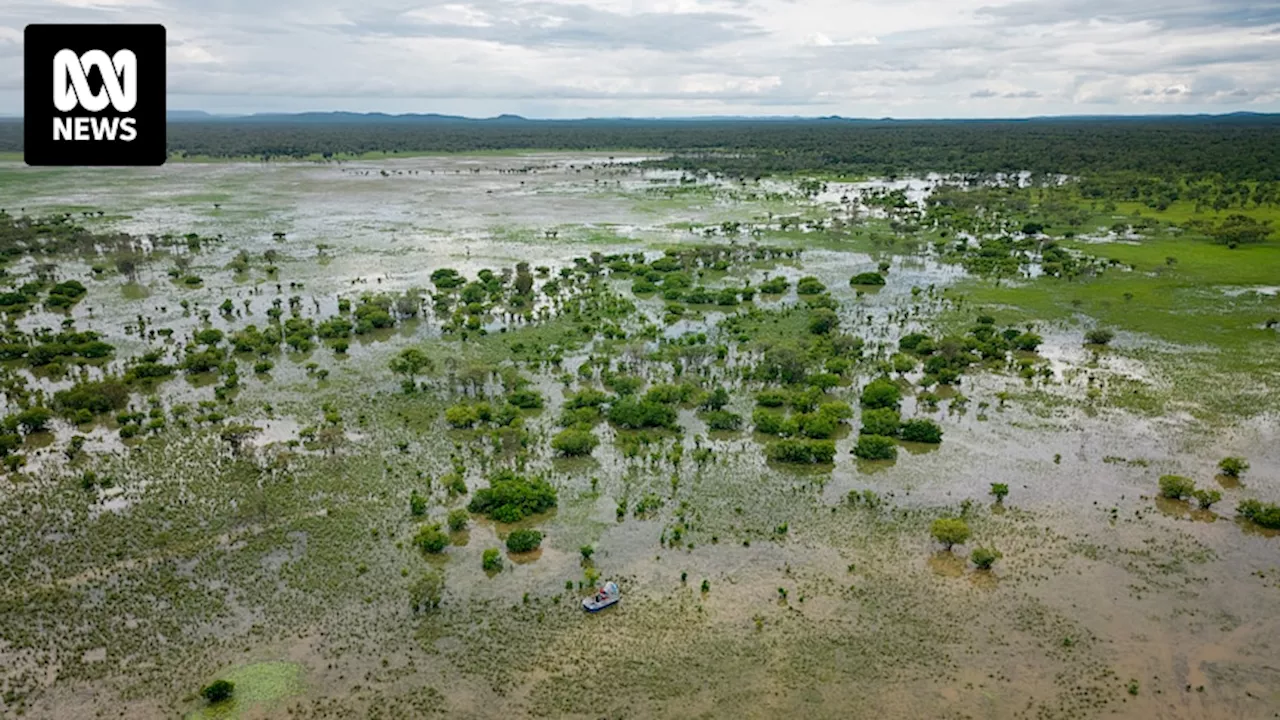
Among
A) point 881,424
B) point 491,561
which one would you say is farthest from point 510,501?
point 881,424

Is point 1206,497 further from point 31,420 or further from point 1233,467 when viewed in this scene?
point 31,420

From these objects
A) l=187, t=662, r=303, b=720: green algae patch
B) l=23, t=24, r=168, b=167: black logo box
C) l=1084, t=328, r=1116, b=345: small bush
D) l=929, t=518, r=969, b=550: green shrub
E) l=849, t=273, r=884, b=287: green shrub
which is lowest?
l=187, t=662, r=303, b=720: green algae patch

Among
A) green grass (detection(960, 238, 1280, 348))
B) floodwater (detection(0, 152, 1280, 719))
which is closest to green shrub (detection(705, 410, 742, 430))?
floodwater (detection(0, 152, 1280, 719))

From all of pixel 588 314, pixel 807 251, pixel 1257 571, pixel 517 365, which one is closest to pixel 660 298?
pixel 588 314

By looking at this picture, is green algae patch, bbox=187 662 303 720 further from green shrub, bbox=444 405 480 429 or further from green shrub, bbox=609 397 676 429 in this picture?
green shrub, bbox=609 397 676 429

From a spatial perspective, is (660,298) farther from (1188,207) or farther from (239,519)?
(1188,207)
